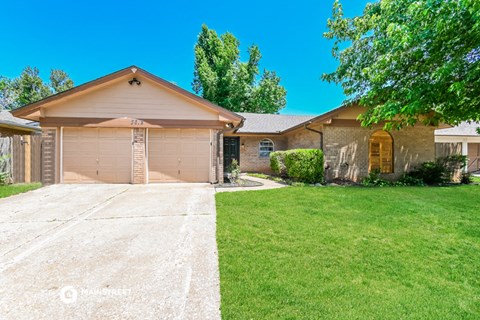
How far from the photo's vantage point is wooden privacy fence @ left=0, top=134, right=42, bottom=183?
8.92m

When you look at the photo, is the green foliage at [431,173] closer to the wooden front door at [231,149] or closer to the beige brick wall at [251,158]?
the beige brick wall at [251,158]

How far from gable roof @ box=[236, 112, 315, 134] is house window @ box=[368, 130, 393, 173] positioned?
5.47 metres

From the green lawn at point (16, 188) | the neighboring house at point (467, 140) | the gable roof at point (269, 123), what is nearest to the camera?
the green lawn at point (16, 188)

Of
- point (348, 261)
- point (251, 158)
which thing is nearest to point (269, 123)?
point (251, 158)

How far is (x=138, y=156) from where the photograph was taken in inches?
373

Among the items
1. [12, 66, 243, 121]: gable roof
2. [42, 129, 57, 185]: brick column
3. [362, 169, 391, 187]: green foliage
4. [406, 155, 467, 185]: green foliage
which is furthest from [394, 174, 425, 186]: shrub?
[42, 129, 57, 185]: brick column

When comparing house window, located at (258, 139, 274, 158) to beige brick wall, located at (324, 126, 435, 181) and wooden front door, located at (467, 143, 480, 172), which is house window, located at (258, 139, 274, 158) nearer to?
beige brick wall, located at (324, 126, 435, 181)

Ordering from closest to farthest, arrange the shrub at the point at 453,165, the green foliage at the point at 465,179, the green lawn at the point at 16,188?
the green lawn at the point at 16,188, the green foliage at the point at 465,179, the shrub at the point at 453,165

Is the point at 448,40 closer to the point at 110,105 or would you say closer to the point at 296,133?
the point at 296,133

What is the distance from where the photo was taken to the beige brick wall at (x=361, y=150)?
416 inches

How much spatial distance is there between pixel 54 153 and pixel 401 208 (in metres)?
12.3

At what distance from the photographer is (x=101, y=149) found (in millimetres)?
9438

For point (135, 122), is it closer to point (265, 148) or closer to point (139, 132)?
point (139, 132)

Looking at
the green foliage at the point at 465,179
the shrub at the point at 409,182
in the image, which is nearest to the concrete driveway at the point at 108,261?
the shrub at the point at 409,182
